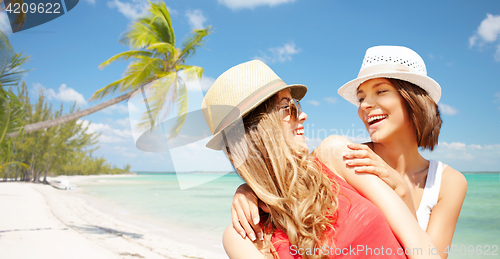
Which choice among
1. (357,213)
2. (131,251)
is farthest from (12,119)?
(357,213)

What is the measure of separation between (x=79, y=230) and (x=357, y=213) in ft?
34.9

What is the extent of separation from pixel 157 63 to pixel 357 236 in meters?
10.4

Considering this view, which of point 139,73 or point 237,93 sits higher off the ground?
point 139,73

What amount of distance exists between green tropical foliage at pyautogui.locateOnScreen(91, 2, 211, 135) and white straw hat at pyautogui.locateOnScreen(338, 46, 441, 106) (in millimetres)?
7657

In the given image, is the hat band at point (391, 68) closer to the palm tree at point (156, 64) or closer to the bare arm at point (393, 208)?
the bare arm at point (393, 208)

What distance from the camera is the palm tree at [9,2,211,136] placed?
9.49 m

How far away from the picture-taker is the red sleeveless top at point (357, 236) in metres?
1.27

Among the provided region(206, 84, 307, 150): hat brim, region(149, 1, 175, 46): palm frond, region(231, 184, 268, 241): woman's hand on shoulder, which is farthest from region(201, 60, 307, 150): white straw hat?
region(149, 1, 175, 46): palm frond

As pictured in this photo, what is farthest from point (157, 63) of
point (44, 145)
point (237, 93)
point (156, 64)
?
point (44, 145)

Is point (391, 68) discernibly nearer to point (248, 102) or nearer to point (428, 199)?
point (428, 199)

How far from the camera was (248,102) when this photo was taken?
4.89 ft

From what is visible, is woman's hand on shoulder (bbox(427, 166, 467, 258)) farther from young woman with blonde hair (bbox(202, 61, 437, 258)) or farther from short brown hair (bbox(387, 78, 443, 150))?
young woman with blonde hair (bbox(202, 61, 437, 258))

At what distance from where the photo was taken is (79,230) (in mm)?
9320

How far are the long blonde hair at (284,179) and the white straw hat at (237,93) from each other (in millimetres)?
81
